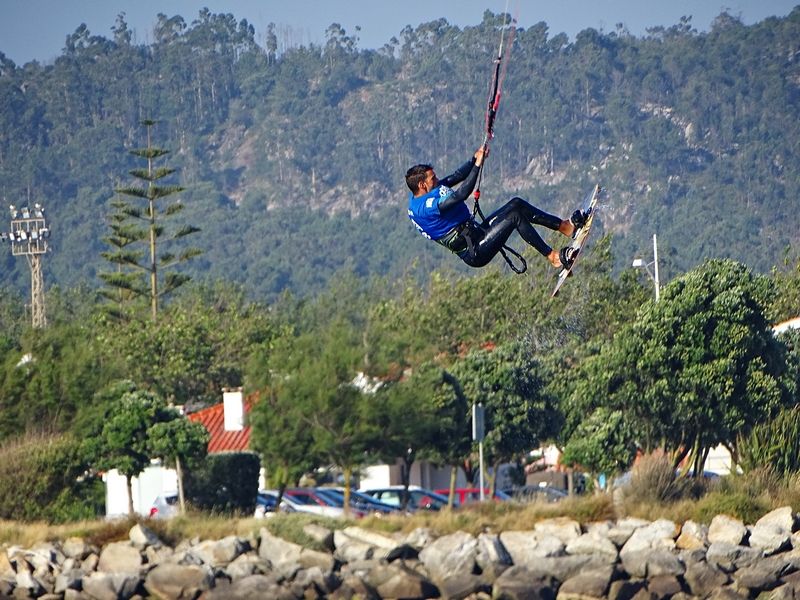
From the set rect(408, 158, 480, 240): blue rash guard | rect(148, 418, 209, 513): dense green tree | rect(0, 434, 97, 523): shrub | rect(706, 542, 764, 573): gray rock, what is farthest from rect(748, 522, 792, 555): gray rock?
rect(0, 434, 97, 523): shrub

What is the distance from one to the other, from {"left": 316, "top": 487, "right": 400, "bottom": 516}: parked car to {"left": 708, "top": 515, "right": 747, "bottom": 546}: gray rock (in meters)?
6.63

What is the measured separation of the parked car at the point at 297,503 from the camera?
97.5 ft

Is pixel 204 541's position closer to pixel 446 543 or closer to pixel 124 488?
pixel 446 543

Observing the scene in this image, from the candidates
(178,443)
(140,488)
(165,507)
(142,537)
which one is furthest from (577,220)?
(140,488)

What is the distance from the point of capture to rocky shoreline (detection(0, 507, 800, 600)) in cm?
2442

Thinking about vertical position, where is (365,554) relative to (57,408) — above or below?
below

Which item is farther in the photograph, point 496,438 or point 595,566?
point 496,438

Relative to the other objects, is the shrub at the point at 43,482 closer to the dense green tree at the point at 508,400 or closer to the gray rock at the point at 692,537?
the dense green tree at the point at 508,400

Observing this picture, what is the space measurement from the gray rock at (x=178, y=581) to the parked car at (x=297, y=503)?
466 cm

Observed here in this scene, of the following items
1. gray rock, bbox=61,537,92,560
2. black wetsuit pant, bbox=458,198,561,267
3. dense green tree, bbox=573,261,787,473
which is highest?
black wetsuit pant, bbox=458,198,561,267

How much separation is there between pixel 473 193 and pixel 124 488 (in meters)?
26.6

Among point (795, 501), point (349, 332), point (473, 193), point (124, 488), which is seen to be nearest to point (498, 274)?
point (124, 488)

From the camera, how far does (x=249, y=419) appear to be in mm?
31609

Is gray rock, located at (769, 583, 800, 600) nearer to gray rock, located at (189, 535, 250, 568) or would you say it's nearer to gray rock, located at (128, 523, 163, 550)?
gray rock, located at (189, 535, 250, 568)
